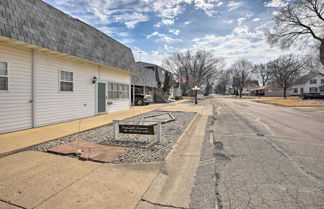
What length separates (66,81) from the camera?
790 centimetres

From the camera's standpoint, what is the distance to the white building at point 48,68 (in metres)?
5.55

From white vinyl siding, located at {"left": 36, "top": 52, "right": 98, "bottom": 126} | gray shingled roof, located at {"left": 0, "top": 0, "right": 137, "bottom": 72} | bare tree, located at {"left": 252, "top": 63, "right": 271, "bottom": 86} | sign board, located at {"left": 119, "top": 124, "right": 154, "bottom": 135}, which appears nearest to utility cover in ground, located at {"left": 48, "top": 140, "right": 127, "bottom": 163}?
sign board, located at {"left": 119, "top": 124, "right": 154, "bottom": 135}

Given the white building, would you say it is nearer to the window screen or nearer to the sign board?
the window screen

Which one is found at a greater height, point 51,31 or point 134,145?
point 51,31

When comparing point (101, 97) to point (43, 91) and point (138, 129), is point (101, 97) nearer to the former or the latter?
point (43, 91)

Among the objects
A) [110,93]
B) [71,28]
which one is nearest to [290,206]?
[71,28]

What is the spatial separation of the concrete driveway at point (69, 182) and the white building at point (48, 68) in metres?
3.23

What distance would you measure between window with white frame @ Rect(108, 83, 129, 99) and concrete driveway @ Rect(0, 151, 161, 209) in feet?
26.7

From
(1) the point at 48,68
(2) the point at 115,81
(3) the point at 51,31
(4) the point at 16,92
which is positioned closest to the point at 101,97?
(2) the point at 115,81

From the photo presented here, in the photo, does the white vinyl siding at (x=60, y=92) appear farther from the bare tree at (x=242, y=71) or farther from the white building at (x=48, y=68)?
the bare tree at (x=242, y=71)

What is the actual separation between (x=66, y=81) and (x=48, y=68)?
3.49 feet

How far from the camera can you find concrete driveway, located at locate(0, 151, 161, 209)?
220cm

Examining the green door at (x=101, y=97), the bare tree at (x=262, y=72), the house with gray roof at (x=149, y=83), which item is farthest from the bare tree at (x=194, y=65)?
the bare tree at (x=262, y=72)

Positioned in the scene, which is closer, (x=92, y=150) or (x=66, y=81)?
(x=92, y=150)
